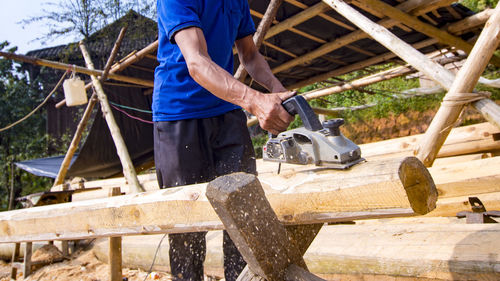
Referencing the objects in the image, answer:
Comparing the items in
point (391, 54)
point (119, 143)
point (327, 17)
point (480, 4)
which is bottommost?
point (119, 143)

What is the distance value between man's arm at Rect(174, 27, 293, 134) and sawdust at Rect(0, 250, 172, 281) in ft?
8.60

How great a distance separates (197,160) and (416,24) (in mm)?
3641

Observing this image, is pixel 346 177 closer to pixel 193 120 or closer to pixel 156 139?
pixel 193 120

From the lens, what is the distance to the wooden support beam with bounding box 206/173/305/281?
103 centimetres

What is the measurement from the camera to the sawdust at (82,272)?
3645 mm

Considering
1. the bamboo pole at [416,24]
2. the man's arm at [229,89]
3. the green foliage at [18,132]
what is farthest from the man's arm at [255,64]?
the green foliage at [18,132]

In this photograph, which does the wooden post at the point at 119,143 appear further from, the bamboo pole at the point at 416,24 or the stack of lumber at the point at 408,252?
the bamboo pole at the point at 416,24

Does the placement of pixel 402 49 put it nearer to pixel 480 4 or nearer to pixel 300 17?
pixel 300 17

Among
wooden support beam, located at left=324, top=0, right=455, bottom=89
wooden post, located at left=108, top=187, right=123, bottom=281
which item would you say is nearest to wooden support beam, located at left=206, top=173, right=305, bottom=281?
wooden post, located at left=108, top=187, right=123, bottom=281

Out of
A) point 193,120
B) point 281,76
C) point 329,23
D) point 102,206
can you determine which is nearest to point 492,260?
point 193,120

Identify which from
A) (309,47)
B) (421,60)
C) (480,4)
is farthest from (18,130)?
(480,4)

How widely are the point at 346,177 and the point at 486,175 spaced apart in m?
2.29

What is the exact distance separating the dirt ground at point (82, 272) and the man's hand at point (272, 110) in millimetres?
2635

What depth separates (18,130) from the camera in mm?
12266
